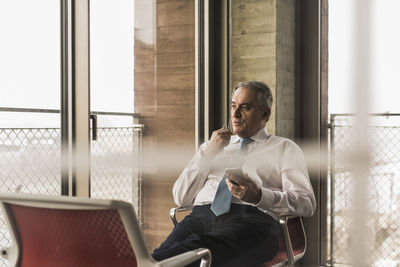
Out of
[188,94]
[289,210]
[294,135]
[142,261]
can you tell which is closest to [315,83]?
[294,135]

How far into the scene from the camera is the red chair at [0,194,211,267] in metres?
1.06

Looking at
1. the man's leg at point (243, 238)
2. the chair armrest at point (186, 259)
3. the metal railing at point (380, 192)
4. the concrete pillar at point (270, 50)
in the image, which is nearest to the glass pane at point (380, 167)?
the metal railing at point (380, 192)

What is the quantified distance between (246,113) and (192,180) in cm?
39

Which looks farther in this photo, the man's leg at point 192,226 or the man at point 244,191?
the man's leg at point 192,226

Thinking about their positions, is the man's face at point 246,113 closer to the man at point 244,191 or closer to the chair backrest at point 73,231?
the man at point 244,191

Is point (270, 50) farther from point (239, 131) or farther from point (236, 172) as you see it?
point (236, 172)

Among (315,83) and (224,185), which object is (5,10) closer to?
(224,185)

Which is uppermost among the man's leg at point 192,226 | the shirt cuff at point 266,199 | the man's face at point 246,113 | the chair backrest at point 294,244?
the man's face at point 246,113

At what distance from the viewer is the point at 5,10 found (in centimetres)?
175

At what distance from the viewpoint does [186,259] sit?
123cm

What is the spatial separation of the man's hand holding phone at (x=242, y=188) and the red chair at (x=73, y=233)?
65 centimetres

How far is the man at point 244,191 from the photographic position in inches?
69.8

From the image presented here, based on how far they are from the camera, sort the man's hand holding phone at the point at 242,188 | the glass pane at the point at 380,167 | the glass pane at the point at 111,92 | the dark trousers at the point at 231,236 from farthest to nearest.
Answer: the glass pane at the point at 380,167 → the glass pane at the point at 111,92 → the man's hand holding phone at the point at 242,188 → the dark trousers at the point at 231,236

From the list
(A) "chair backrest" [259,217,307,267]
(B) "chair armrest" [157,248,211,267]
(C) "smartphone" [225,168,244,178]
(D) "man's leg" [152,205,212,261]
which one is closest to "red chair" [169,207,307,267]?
(A) "chair backrest" [259,217,307,267]
